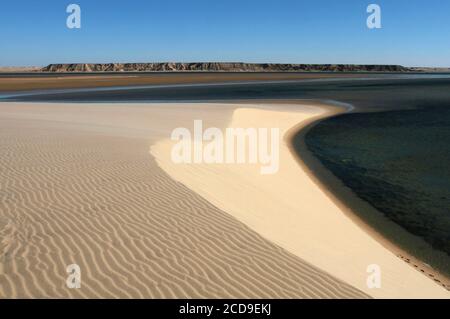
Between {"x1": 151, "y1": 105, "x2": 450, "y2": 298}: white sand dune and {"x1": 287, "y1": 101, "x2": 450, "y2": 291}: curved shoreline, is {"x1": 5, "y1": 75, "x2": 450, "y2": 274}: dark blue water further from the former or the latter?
{"x1": 151, "y1": 105, "x2": 450, "y2": 298}: white sand dune

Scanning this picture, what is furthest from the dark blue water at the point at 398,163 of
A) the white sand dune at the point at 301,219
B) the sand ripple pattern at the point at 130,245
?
the sand ripple pattern at the point at 130,245

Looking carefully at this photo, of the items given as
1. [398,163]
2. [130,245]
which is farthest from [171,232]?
[398,163]

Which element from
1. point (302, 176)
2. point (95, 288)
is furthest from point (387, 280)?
point (302, 176)

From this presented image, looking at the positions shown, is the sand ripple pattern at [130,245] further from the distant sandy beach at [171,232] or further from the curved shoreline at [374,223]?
the curved shoreline at [374,223]

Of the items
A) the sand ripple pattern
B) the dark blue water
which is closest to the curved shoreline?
the dark blue water

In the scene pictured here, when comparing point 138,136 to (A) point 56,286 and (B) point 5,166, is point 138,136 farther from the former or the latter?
(A) point 56,286
